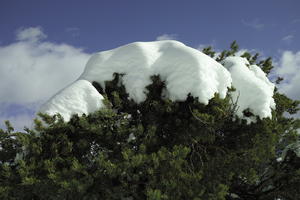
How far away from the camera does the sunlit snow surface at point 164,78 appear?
4.97 metres

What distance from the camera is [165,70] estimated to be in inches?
217

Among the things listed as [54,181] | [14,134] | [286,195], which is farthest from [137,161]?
[286,195]

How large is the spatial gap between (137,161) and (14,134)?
8.16ft

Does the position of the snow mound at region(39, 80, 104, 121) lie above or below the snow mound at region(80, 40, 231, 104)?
below

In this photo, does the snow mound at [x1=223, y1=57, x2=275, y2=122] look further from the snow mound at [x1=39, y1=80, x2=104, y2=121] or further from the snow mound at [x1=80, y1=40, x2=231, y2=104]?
the snow mound at [x1=39, y1=80, x2=104, y2=121]

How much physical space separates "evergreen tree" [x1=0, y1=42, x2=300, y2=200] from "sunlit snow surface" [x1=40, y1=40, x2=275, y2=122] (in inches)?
6.7

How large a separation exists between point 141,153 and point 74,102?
1.50m

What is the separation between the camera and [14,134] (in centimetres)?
512

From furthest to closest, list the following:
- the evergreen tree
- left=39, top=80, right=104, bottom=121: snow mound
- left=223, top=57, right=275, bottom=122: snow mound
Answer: left=223, top=57, right=275, bottom=122: snow mound < left=39, top=80, right=104, bottom=121: snow mound < the evergreen tree

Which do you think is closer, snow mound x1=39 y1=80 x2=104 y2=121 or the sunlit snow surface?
snow mound x1=39 y1=80 x2=104 y2=121

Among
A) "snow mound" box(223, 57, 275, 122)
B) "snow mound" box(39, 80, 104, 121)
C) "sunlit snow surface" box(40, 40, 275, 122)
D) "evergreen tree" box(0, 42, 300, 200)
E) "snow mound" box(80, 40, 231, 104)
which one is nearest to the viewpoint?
"evergreen tree" box(0, 42, 300, 200)

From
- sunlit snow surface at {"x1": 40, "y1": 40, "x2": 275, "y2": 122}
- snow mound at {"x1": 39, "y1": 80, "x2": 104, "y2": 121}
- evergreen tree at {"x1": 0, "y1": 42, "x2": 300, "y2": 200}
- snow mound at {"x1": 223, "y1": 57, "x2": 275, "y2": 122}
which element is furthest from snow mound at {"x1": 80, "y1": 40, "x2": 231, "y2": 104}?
snow mound at {"x1": 39, "y1": 80, "x2": 104, "y2": 121}

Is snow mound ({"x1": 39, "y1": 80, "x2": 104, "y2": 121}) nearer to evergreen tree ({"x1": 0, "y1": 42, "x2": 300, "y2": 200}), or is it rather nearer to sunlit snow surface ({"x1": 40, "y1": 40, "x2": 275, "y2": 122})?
sunlit snow surface ({"x1": 40, "y1": 40, "x2": 275, "y2": 122})

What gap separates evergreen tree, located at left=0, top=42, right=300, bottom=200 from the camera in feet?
14.0
